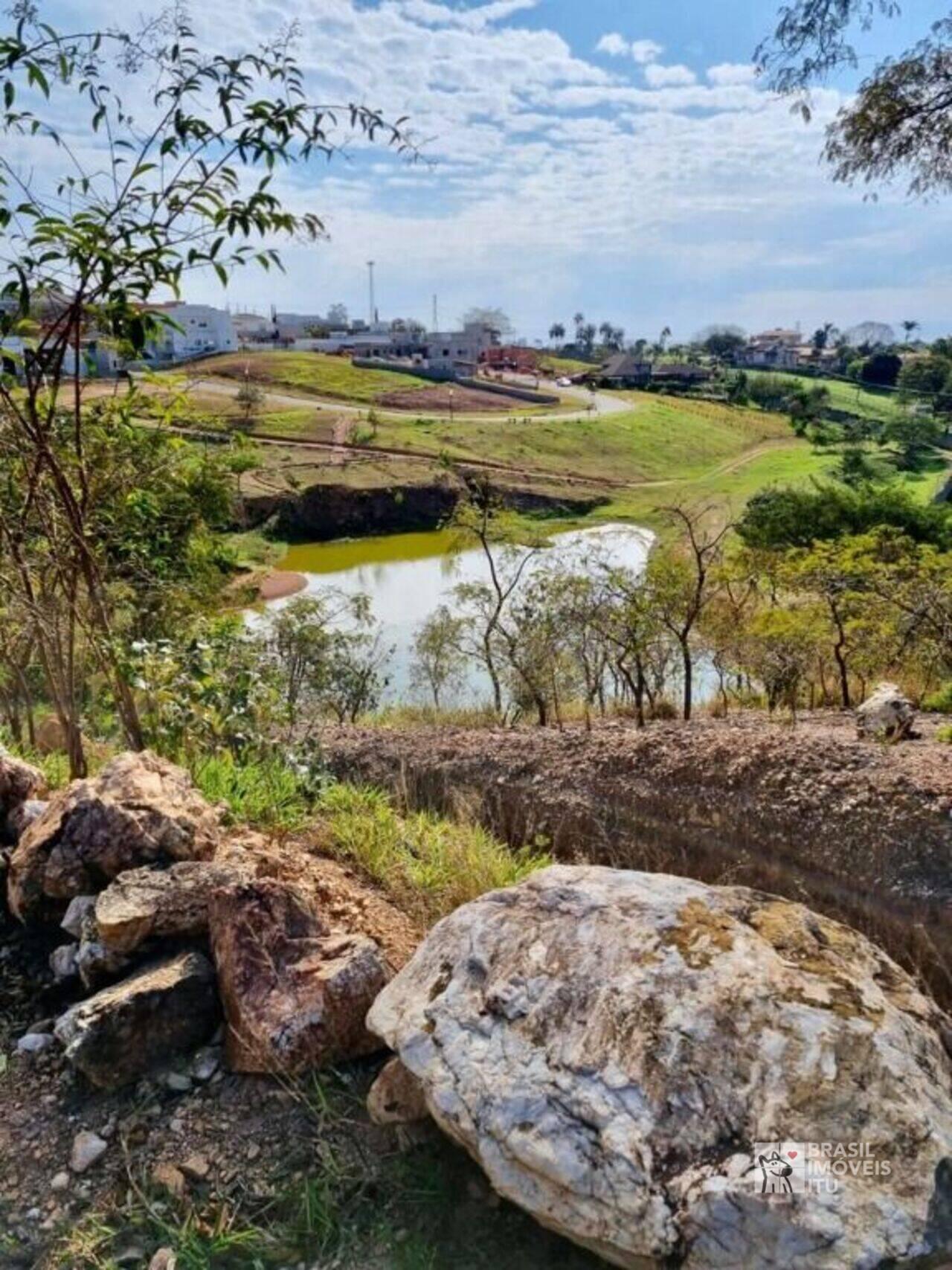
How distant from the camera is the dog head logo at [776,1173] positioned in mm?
1432

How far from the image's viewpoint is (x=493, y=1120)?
5.32ft

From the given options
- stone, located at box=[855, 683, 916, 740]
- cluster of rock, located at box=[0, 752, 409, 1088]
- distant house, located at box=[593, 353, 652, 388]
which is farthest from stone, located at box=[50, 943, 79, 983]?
distant house, located at box=[593, 353, 652, 388]

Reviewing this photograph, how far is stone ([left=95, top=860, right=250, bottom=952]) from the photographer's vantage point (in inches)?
92.7

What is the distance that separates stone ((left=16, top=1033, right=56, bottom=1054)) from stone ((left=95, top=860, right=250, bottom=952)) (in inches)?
10.7

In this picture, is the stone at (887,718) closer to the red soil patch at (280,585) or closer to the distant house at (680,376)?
the red soil patch at (280,585)

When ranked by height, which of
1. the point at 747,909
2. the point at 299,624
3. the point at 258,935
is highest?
the point at 747,909

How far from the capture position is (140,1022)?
218 centimetres

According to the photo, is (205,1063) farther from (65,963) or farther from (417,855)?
(417,855)

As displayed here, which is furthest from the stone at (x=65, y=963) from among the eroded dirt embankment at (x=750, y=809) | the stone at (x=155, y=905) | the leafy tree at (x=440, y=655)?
the leafy tree at (x=440, y=655)

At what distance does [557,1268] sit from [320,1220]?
496 mm

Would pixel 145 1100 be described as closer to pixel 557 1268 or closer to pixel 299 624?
pixel 557 1268

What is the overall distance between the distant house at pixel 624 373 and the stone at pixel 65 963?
257ft

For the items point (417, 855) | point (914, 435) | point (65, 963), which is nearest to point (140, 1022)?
point (65, 963)

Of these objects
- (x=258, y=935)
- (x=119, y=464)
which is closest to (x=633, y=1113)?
(x=258, y=935)
